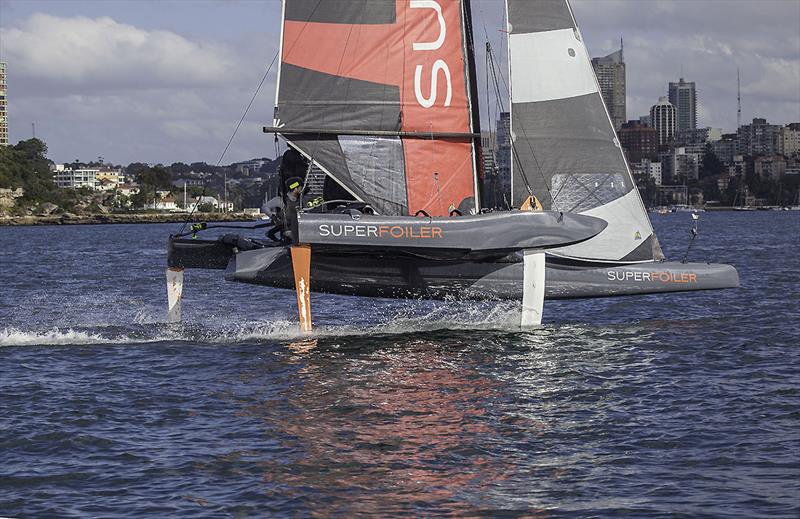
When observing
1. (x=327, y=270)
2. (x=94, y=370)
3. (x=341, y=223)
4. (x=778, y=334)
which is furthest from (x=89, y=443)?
(x=778, y=334)

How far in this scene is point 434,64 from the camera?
56.6 ft

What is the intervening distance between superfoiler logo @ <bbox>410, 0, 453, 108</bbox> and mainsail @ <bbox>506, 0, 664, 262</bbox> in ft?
3.39

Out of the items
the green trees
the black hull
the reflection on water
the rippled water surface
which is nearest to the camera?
the rippled water surface

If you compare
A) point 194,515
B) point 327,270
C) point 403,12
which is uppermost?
point 403,12

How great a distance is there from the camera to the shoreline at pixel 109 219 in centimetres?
13688

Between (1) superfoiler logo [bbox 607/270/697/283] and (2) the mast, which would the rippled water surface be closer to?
(1) superfoiler logo [bbox 607/270/697/283]

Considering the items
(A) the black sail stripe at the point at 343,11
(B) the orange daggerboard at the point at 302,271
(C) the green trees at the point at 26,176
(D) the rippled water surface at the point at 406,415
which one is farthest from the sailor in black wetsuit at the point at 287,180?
(C) the green trees at the point at 26,176

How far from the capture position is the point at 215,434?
11102mm

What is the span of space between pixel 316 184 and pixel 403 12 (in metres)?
2.76

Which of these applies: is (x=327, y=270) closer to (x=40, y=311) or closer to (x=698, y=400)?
(x=698, y=400)

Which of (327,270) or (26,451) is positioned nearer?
(26,451)

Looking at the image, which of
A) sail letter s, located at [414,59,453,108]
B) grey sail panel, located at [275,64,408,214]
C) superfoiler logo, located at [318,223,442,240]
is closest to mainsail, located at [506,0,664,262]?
sail letter s, located at [414,59,453,108]

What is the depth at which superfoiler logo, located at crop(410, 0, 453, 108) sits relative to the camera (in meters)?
17.2

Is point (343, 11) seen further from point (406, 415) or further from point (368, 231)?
point (406, 415)
